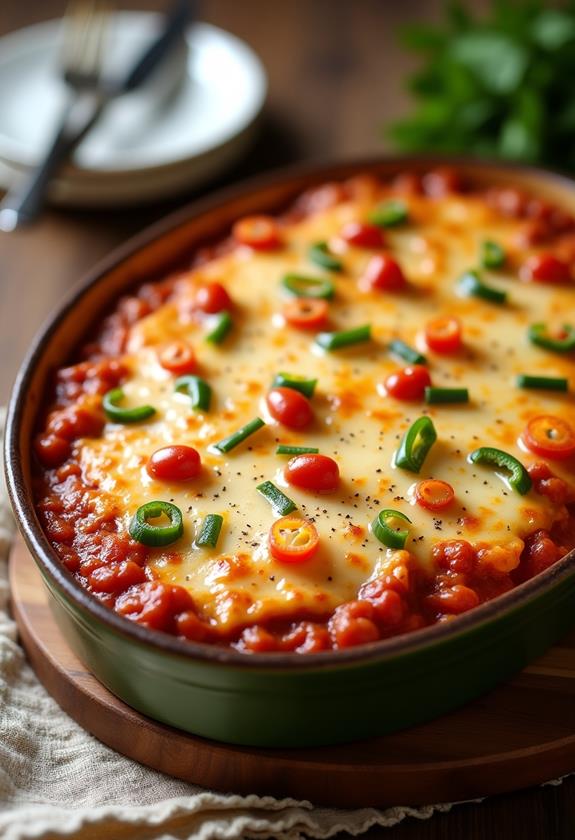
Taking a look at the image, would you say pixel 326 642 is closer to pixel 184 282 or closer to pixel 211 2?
pixel 184 282

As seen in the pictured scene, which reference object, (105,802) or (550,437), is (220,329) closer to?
(550,437)

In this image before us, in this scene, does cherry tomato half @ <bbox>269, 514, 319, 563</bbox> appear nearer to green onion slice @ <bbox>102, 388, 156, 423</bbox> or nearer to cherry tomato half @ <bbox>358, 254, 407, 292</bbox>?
green onion slice @ <bbox>102, 388, 156, 423</bbox>

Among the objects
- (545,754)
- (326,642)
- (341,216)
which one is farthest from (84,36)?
(545,754)

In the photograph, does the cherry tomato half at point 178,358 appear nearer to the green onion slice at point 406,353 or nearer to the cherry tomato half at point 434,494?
the green onion slice at point 406,353

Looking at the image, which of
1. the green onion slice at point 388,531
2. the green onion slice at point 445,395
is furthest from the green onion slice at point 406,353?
the green onion slice at point 388,531

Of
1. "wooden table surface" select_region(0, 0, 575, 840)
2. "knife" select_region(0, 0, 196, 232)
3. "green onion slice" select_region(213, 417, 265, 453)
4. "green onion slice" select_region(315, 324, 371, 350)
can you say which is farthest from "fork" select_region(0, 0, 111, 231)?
"green onion slice" select_region(213, 417, 265, 453)

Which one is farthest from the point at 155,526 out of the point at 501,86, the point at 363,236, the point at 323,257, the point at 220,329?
the point at 501,86
